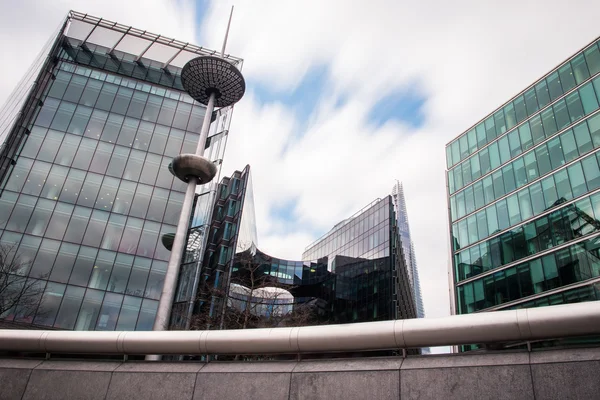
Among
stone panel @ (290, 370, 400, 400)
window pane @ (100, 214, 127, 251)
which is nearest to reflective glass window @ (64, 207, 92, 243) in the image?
window pane @ (100, 214, 127, 251)

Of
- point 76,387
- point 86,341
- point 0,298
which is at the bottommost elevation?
point 76,387

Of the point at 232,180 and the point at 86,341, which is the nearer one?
the point at 86,341

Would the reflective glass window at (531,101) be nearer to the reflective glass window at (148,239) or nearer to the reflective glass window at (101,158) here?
A: the reflective glass window at (148,239)

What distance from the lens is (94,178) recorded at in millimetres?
35875

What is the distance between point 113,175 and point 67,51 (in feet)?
52.1

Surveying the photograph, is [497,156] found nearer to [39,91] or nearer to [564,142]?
[564,142]

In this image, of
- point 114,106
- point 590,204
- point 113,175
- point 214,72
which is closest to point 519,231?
point 590,204

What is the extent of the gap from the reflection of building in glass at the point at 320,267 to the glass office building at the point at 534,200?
11.7 m

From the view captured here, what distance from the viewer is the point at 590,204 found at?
1361 inches

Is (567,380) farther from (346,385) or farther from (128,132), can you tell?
(128,132)

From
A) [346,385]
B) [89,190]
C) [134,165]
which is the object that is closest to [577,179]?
[134,165]

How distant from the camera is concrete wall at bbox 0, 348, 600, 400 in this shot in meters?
5.64

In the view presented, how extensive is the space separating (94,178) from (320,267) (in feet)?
144

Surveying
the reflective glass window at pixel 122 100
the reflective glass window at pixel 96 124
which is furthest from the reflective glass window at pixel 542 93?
the reflective glass window at pixel 96 124
